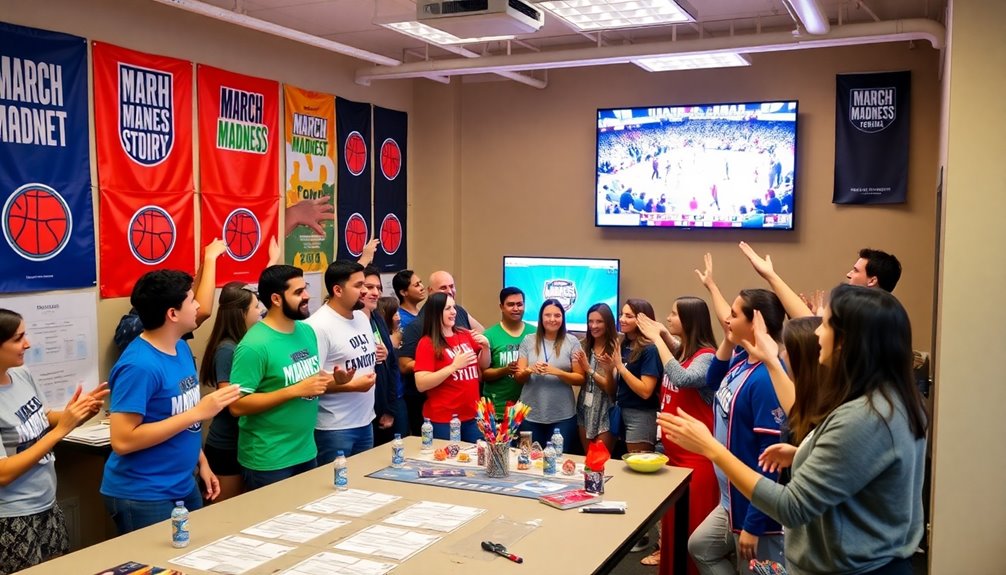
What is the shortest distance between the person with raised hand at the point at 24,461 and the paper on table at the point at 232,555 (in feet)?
2.74

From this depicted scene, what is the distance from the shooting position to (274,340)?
13.1 ft

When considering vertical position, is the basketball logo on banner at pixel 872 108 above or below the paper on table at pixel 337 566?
above

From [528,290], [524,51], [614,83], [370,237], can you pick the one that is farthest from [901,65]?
[370,237]

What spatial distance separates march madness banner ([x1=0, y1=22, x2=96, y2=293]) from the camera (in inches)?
183

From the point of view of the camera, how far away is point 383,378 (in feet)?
17.6

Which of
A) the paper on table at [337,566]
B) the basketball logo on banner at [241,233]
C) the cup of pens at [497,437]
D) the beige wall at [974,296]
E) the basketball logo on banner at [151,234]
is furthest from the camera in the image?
the basketball logo on banner at [241,233]

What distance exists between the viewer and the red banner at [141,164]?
5211 mm

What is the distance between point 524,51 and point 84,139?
12.2 ft

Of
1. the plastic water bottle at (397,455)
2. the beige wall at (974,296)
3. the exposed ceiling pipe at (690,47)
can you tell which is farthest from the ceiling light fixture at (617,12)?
the plastic water bottle at (397,455)

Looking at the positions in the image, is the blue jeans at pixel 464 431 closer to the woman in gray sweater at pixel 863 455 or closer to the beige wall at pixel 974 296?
the beige wall at pixel 974 296

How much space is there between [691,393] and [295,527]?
7.02ft

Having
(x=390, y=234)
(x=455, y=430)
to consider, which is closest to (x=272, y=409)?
(x=455, y=430)

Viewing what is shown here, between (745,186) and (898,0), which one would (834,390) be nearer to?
(898,0)

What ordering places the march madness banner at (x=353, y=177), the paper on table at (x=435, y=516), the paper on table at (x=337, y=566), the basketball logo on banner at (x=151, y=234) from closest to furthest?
the paper on table at (x=337, y=566) → the paper on table at (x=435, y=516) → the basketball logo on banner at (x=151, y=234) → the march madness banner at (x=353, y=177)
